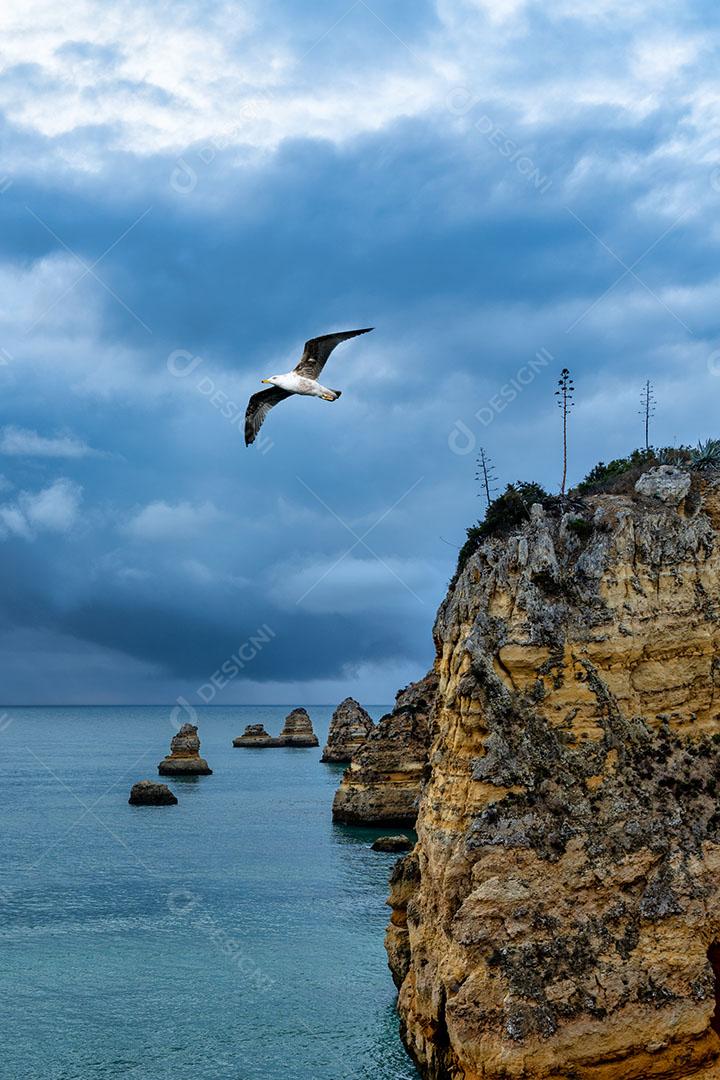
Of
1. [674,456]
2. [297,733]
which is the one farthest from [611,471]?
[297,733]

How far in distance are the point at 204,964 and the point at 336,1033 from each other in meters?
8.90

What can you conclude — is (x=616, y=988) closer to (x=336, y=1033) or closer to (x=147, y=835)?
(x=336, y=1033)

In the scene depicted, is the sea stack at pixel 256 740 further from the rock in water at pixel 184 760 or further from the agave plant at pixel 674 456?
the agave plant at pixel 674 456

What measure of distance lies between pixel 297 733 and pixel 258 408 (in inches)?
6812

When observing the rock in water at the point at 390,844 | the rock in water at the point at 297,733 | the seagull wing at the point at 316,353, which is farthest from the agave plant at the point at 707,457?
the rock in water at the point at 297,733

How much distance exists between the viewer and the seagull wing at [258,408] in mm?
18344

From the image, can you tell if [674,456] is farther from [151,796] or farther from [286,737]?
[286,737]

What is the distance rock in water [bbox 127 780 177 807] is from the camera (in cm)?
8825

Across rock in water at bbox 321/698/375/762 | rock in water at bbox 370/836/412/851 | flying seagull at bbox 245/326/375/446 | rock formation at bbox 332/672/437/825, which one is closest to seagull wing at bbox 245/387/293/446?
flying seagull at bbox 245/326/375/446

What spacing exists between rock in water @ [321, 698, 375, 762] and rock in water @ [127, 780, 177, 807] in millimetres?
32442

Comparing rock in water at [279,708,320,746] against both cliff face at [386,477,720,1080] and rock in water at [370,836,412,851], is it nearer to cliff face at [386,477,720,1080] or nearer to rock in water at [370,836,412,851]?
rock in water at [370,836,412,851]

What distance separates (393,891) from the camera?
89.9ft

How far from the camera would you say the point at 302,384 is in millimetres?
17750

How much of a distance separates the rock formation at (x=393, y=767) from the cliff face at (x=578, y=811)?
43.3 m
